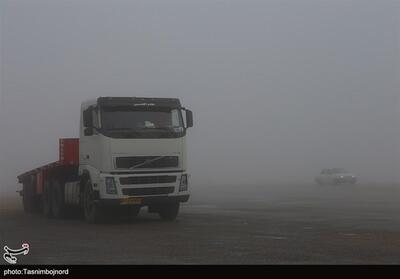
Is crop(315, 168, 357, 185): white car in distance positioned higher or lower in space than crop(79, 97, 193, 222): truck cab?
lower

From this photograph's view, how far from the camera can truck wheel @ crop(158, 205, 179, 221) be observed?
18484 millimetres

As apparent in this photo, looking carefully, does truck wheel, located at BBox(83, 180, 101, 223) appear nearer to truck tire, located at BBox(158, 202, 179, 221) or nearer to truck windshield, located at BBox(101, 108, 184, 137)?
truck windshield, located at BBox(101, 108, 184, 137)

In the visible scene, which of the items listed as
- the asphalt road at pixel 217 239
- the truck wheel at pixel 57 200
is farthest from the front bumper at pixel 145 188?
the truck wheel at pixel 57 200

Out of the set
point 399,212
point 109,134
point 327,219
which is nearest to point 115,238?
point 109,134

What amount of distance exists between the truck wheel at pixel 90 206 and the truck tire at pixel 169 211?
2160mm

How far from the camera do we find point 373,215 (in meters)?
20.0

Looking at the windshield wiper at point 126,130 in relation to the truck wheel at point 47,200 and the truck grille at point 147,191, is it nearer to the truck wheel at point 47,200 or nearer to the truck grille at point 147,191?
the truck grille at point 147,191

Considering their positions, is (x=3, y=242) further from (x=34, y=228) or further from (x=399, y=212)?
(x=399, y=212)

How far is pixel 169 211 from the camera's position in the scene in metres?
18.7

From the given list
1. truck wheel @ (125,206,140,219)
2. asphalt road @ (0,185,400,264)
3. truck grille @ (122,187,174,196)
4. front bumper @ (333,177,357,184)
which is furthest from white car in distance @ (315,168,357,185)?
truck grille @ (122,187,174,196)

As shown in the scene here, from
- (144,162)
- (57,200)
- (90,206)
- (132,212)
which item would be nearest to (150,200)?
(144,162)

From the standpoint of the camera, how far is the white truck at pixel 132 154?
16.5 metres

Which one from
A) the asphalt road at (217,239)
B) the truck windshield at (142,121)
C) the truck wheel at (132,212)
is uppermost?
the truck windshield at (142,121)

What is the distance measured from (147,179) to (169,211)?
2.27 meters
